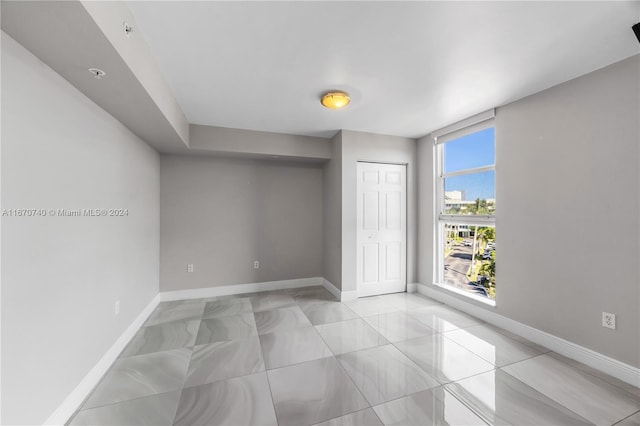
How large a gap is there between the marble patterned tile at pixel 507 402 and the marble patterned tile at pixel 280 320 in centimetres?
162

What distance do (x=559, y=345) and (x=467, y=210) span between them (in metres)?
1.63

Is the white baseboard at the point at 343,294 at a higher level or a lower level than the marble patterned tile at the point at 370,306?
higher

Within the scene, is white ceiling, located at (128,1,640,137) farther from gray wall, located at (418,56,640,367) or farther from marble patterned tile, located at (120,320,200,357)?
marble patterned tile, located at (120,320,200,357)

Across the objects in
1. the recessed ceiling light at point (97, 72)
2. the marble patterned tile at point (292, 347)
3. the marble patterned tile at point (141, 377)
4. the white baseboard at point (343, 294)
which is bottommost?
the marble patterned tile at point (292, 347)

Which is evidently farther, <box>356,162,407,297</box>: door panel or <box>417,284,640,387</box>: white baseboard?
<box>356,162,407,297</box>: door panel

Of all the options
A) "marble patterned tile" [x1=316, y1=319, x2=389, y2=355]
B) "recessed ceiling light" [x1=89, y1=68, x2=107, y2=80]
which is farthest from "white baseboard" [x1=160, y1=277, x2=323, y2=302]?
"recessed ceiling light" [x1=89, y1=68, x2=107, y2=80]

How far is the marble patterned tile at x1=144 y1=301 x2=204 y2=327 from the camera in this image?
9.75ft

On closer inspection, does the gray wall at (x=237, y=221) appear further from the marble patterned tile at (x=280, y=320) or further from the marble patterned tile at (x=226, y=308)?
the marble patterned tile at (x=280, y=320)

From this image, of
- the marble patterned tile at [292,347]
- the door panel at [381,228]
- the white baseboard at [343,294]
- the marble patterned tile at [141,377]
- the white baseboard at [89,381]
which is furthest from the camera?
the door panel at [381,228]

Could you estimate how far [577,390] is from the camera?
1787 mm

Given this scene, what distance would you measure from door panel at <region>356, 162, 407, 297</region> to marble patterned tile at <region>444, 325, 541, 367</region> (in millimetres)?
1366

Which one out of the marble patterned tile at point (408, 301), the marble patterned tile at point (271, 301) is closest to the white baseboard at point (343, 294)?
the marble patterned tile at point (408, 301)

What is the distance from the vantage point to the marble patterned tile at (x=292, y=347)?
2.18 m

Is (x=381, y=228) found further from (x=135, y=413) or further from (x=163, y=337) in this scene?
(x=135, y=413)
